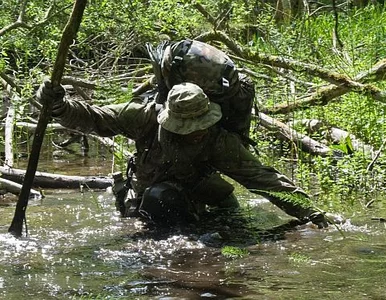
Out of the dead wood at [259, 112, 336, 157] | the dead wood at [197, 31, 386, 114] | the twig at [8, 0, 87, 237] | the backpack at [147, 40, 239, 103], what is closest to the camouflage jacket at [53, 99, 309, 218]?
the backpack at [147, 40, 239, 103]

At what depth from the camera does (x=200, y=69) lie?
4.60m

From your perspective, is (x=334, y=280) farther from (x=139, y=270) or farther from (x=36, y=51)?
(x=36, y=51)

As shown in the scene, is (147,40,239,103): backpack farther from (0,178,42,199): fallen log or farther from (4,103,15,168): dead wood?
(4,103,15,168): dead wood

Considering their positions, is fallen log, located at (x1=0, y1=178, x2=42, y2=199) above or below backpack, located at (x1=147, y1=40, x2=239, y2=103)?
below

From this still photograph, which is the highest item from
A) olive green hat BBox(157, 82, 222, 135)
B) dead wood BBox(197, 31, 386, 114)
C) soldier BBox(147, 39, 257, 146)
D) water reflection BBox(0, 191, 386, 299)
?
dead wood BBox(197, 31, 386, 114)

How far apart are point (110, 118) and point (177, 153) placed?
49 centimetres

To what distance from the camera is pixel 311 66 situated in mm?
6434

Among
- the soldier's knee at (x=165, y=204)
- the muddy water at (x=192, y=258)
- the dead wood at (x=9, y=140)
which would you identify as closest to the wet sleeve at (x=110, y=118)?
the soldier's knee at (x=165, y=204)

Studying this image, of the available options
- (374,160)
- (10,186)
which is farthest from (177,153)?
(10,186)

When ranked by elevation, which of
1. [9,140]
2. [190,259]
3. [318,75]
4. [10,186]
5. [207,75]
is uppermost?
[318,75]

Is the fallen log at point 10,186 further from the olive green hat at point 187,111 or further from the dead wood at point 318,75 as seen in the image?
the dead wood at point 318,75

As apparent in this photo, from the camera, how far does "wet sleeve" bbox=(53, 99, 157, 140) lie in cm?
447

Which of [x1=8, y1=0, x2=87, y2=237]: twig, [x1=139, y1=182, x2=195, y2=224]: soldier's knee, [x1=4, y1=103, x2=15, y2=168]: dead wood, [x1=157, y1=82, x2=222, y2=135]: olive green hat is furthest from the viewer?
[x1=4, y1=103, x2=15, y2=168]: dead wood

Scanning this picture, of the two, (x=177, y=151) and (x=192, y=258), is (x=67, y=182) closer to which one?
(x=177, y=151)
